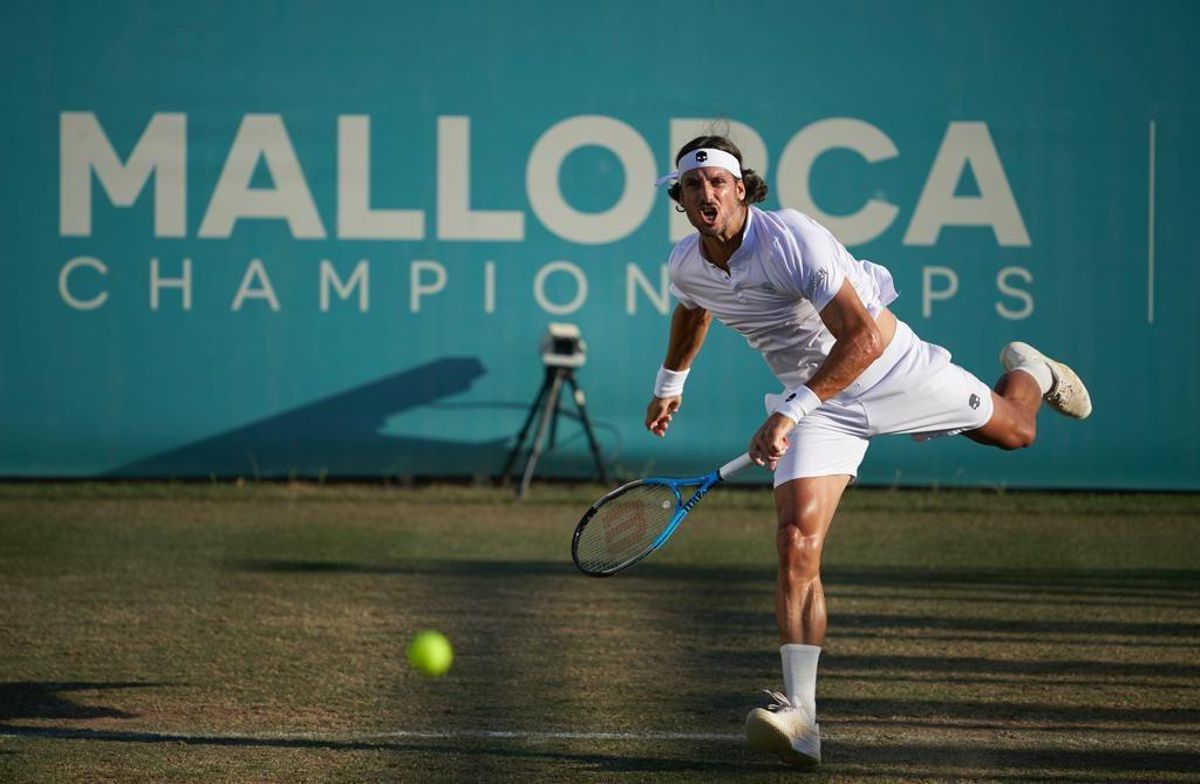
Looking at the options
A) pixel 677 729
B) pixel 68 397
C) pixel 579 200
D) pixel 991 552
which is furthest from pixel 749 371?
pixel 677 729

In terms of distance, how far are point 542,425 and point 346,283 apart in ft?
5.64

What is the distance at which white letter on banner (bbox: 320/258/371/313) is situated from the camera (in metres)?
11.3

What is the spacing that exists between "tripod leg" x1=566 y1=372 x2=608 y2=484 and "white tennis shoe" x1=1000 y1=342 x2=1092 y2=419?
4.70m

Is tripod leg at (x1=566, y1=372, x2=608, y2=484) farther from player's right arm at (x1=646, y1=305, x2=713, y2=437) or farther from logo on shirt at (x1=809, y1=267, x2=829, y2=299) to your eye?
logo on shirt at (x1=809, y1=267, x2=829, y2=299)

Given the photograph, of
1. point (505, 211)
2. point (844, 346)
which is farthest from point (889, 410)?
point (505, 211)

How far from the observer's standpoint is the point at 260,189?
11273 millimetres

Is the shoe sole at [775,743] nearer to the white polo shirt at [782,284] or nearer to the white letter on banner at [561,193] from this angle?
the white polo shirt at [782,284]

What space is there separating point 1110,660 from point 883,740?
1616mm

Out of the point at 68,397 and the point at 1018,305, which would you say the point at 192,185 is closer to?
the point at 68,397

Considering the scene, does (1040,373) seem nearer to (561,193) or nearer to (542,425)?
(542,425)

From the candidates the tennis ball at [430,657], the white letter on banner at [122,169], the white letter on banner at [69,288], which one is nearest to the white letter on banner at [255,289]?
the white letter on banner at [122,169]

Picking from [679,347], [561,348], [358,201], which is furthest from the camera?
[358,201]

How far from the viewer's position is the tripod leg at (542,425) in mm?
10734

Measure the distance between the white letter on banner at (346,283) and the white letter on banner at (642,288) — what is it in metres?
1.74
